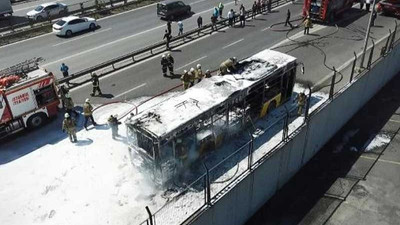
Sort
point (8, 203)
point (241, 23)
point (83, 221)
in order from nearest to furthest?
point (83, 221)
point (8, 203)
point (241, 23)

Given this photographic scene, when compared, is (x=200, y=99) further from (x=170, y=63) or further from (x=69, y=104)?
(x=170, y=63)

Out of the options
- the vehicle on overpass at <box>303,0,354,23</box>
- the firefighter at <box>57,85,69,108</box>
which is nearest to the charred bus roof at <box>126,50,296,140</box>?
the firefighter at <box>57,85,69,108</box>

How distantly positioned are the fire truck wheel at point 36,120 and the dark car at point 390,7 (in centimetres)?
3083

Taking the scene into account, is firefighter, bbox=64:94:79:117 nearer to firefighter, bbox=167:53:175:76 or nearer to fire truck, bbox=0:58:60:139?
fire truck, bbox=0:58:60:139

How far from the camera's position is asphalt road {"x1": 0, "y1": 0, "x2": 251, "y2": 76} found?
28.7 metres

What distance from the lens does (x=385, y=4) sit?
3503 cm

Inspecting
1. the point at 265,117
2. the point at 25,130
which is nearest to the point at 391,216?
the point at 265,117

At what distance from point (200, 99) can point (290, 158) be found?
5023 millimetres

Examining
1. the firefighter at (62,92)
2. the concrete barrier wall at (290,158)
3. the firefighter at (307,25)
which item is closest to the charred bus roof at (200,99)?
the concrete barrier wall at (290,158)

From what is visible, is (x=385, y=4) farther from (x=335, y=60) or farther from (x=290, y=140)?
(x=290, y=140)

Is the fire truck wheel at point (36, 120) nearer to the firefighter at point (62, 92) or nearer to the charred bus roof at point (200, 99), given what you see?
the firefighter at point (62, 92)

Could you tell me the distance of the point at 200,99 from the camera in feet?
51.2

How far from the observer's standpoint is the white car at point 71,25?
33.6 meters

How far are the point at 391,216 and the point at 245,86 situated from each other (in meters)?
8.30
